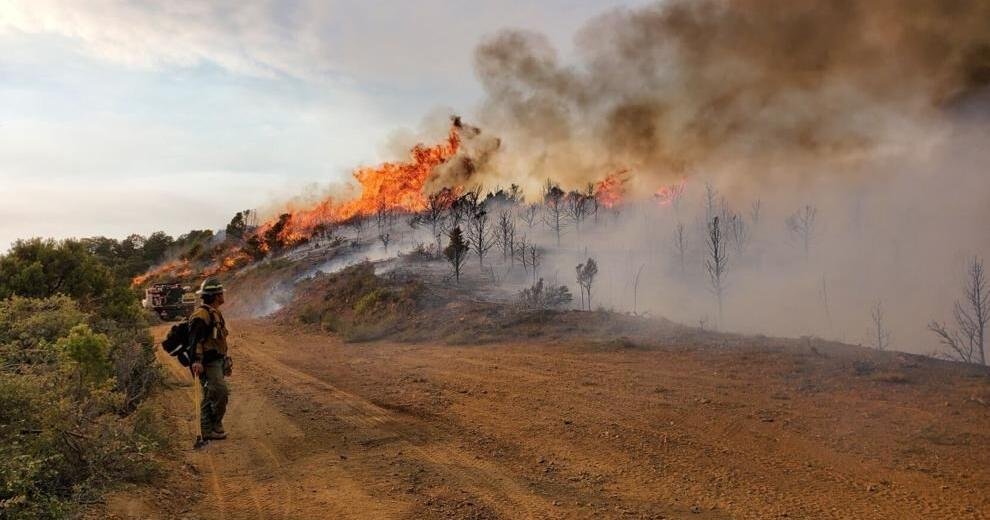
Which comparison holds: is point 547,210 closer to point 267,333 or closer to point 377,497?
point 267,333

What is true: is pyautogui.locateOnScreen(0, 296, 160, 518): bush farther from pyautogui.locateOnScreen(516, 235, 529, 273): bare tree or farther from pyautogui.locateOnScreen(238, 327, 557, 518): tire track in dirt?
pyautogui.locateOnScreen(516, 235, 529, 273): bare tree

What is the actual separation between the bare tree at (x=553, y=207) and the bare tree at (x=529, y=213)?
3.08 ft

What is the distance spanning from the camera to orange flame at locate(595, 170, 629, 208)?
170ft

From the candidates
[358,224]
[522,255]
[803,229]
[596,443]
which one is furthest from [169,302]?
[358,224]

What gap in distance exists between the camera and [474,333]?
55.7 ft

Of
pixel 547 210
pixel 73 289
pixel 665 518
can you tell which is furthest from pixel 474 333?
pixel 547 210

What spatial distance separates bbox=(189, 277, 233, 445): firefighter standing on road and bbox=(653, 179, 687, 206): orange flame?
41645 mm

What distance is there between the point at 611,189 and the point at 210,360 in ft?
164

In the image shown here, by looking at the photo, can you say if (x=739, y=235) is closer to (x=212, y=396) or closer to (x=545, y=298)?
(x=545, y=298)

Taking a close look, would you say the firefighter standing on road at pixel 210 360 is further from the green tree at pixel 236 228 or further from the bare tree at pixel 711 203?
the green tree at pixel 236 228

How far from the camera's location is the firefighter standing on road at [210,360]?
6340 millimetres

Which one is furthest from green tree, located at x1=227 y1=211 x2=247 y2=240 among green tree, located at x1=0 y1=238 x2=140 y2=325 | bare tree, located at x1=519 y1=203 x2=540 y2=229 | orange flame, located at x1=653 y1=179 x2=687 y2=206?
green tree, located at x1=0 y1=238 x2=140 y2=325

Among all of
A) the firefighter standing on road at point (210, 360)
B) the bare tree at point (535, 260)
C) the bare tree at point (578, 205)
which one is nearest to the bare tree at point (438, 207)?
the bare tree at point (578, 205)

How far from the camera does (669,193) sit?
149 feet
